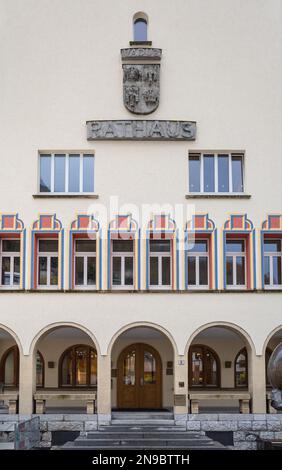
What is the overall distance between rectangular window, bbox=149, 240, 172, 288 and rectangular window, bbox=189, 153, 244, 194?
2506 millimetres

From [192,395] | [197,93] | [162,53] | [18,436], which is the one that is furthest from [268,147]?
[18,436]

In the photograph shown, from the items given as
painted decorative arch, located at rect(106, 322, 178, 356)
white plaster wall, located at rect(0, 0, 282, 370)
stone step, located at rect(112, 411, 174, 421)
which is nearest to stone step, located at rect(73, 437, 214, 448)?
stone step, located at rect(112, 411, 174, 421)

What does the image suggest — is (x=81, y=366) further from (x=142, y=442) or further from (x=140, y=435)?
(x=142, y=442)

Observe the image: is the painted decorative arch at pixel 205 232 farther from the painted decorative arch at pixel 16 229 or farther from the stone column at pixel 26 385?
the stone column at pixel 26 385

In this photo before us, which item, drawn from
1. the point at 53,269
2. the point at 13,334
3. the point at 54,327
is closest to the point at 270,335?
the point at 54,327

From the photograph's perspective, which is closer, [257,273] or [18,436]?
[18,436]

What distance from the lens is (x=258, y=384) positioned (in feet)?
74.4

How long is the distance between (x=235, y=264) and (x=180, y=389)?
17.2ft

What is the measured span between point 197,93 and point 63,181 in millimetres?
6321

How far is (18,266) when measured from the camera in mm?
23984

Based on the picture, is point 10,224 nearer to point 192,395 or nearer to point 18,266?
point 18,266

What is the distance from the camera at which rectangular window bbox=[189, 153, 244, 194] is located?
24.3 metres

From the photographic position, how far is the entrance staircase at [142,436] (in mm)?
19594
